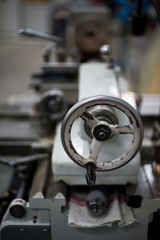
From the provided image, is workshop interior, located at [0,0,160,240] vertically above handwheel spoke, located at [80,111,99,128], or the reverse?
handwheel spoke, located at [80,111,99,128]

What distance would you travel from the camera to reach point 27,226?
1.07 m

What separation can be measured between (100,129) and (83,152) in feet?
0.39

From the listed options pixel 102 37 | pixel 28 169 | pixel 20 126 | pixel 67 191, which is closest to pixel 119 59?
pixel 102 37

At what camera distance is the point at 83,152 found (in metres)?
1.02

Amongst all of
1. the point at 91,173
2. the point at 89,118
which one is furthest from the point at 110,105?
the point at 91,173

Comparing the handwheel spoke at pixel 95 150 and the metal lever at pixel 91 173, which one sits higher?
the handwheel spoke at pixel 95 150

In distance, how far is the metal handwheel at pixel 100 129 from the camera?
0.90 meters

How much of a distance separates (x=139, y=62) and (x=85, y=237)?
9.18ft

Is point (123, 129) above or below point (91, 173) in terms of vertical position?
above

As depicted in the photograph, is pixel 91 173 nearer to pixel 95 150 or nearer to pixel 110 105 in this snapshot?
pixel 95 150

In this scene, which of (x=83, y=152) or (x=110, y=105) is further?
(x=83, y=152)

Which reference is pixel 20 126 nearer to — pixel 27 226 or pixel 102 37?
pixel 27 226

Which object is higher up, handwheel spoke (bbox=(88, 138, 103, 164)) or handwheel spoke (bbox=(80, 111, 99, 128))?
handwheel spoke (bbox=(80, 111, 99, 128))

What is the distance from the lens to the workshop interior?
938 millimetres
